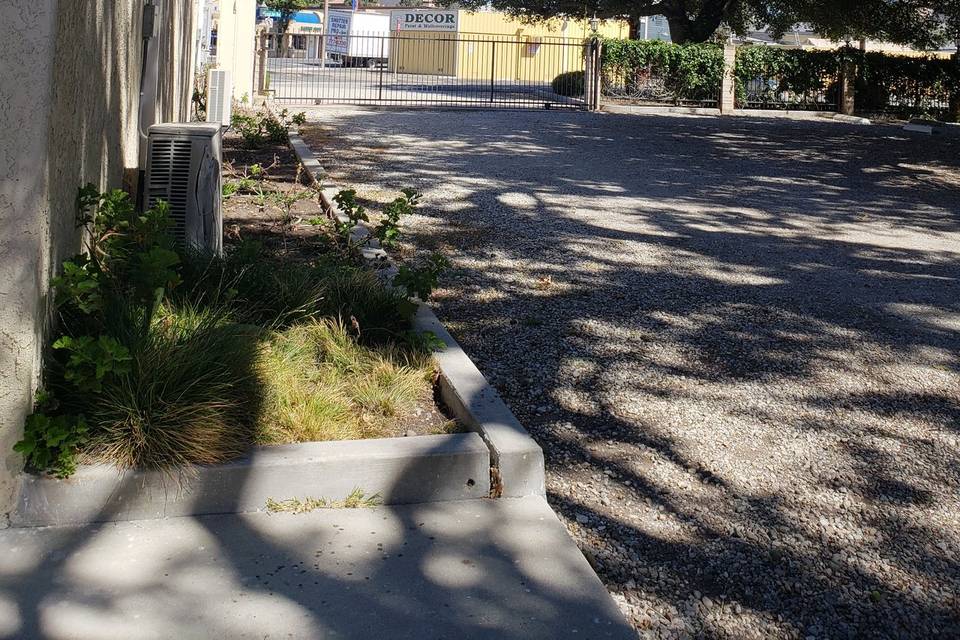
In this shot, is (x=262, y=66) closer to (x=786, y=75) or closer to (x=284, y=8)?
(x=786, y=75)

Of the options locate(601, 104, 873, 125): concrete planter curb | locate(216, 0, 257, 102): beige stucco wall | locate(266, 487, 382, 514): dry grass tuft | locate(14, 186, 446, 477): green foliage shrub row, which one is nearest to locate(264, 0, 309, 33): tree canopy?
locate(601, 104, 873, 125): concrete planter curb

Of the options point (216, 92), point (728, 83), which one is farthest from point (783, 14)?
point (216, 92)

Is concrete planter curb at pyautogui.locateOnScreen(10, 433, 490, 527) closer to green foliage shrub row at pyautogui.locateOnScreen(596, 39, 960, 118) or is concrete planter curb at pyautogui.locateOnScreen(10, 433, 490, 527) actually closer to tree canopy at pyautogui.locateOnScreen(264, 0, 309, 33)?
green foliage shrub row at pyautogui.locateOnScreen(596, 39, 960, 118)

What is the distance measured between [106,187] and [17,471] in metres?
2.50

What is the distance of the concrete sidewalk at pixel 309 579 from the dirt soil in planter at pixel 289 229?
66 cm

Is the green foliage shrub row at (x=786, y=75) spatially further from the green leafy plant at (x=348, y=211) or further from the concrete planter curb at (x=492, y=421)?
the concrete planter curb at (x=492, y=421)

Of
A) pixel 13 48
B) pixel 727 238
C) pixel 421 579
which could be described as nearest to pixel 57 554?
pixel 421 579

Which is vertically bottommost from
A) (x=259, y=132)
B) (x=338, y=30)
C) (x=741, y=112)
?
(x=259, y=132)

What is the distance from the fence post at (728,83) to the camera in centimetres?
2784

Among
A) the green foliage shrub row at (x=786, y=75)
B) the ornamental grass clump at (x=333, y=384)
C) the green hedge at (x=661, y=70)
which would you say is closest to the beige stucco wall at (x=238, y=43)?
the green foliage shrub row at (x=786, y=75)

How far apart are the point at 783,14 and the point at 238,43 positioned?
62.7 feet

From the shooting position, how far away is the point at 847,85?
29047mm

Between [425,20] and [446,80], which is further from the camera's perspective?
[425,20]

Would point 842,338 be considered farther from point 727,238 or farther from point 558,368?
point 727,238
